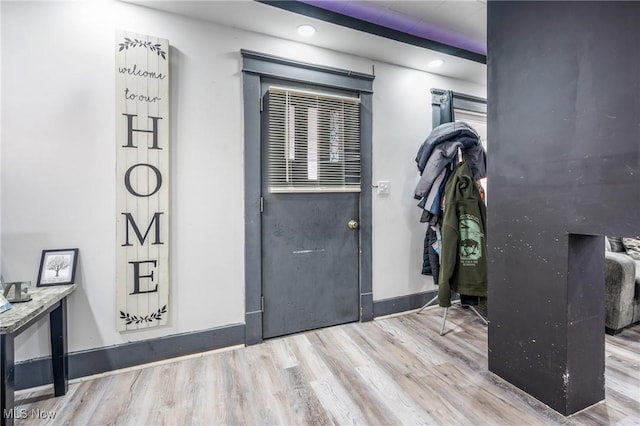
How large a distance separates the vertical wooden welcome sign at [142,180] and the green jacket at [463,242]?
206cm

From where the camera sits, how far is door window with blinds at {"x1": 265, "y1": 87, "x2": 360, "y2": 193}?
2293 mm

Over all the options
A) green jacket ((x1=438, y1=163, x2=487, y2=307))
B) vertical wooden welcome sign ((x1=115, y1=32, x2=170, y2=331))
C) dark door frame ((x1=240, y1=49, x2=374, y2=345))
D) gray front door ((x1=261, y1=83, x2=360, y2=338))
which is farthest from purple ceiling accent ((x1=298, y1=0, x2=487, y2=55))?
green jacket ((x1=438, y1=163, x2=487, y2=307))

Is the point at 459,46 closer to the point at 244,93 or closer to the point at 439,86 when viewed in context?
the point at 439,86

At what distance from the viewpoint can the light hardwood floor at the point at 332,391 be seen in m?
1.47

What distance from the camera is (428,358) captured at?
2.03 metres

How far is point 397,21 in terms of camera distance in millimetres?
2398

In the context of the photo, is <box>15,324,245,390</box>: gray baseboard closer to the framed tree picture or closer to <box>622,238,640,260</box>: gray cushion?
the framed tree picture

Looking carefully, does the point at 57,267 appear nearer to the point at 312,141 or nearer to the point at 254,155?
the point at 254,155

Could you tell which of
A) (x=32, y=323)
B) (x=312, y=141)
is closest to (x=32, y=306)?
(x=32, y=323)

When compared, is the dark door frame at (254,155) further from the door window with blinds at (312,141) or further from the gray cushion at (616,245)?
the gray cushion at (616,245)

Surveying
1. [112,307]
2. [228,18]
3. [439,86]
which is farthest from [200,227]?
[439,86]

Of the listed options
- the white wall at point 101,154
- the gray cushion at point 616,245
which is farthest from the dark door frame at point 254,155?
the gray cushion at point 616,245

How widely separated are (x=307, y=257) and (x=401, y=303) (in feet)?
3.54

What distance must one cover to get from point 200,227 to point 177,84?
39.8 inches
